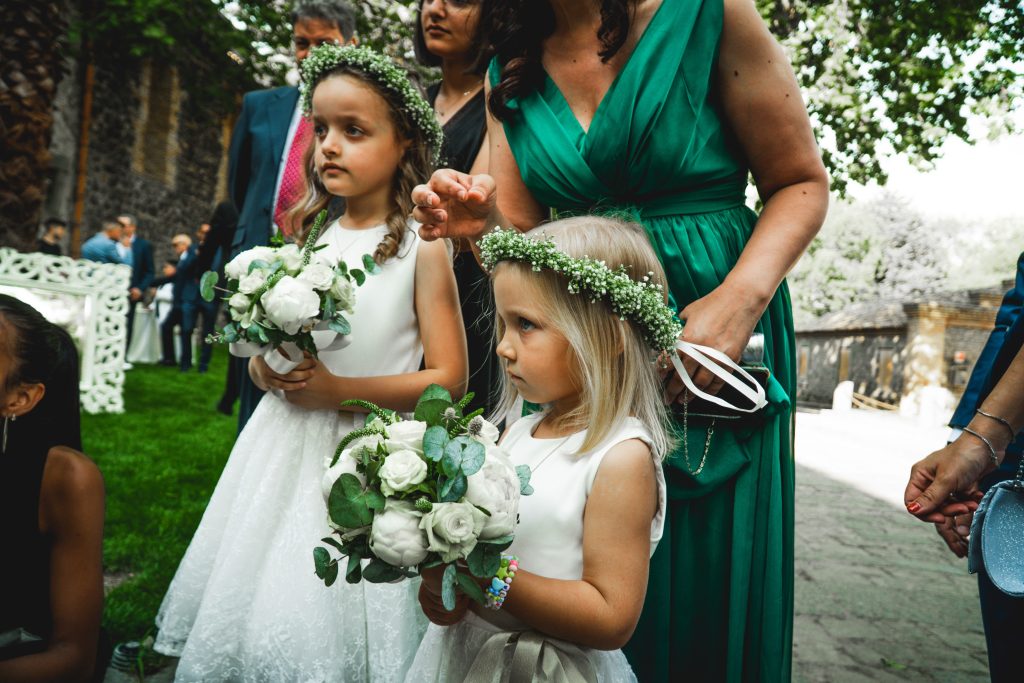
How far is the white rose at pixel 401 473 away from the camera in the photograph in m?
1.29

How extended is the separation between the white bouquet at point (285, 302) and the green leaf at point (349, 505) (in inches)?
35.8

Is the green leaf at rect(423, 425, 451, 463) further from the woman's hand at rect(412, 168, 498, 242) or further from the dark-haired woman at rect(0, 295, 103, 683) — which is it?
the dark-haired woman at rect(0, 295, 103, 683)

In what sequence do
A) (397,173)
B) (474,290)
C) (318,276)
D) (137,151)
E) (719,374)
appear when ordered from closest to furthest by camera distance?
1. (719,374)
2. (318,276)
3. (397,173)
4. (474,290)
5. (137,151)

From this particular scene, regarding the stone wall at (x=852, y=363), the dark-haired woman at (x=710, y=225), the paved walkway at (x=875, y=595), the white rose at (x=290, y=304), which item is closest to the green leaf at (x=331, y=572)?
the dark-haired woman at (x=710, y=225)

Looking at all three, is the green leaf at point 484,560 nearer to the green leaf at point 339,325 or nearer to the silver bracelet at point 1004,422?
the green leaf at point 339,325

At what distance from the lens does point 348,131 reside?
2.67 metres

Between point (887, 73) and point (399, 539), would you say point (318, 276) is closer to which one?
point (399, 539)

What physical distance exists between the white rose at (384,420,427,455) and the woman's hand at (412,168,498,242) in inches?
24.5

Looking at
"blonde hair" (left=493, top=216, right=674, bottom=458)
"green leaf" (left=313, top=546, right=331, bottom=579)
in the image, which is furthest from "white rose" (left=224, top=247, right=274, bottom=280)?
"green leaf" (left=313, top=546, right=331, bottom=579)

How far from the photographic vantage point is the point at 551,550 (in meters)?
1.64

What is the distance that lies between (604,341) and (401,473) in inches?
24.1

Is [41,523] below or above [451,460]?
below

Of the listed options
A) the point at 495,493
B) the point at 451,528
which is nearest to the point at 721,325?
the point at 495,493

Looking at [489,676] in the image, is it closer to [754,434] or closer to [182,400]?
[754,434]
